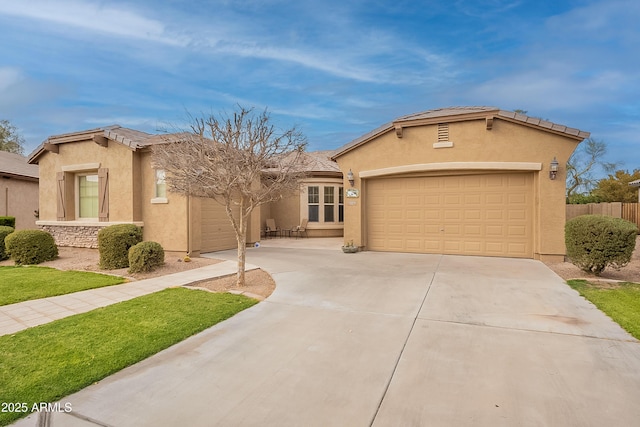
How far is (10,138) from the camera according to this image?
115ft

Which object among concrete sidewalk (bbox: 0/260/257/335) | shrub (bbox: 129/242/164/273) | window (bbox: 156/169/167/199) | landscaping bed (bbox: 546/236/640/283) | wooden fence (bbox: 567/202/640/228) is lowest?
concrete sidewalk (bbox: 0/260/257/335)

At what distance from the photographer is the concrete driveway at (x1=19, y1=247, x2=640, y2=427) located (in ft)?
8.48

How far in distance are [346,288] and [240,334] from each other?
8.71 feet

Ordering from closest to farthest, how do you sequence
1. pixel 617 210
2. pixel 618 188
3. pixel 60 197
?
pixel 60 197
pixel 617 210
pixel 618 188

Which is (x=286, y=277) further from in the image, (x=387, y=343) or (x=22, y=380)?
(x=22, y=380)

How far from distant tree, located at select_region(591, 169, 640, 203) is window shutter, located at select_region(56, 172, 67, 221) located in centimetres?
3269

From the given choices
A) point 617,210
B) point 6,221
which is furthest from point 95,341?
point 617,210

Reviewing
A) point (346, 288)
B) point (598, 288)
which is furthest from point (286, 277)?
point (598, 288)

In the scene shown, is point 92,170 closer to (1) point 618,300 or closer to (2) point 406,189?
(2) point 406,189

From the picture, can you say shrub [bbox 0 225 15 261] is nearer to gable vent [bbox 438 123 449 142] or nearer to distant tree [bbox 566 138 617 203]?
gable vent [bbox 438 123 449 142]

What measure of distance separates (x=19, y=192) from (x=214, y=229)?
44.4ft

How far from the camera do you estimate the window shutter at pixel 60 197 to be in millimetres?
13039

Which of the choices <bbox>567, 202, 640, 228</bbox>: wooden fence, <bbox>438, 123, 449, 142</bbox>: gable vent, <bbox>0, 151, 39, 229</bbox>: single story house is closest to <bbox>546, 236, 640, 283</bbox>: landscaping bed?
<bbox>438, 123, 449, 142</bbox>: gable vent

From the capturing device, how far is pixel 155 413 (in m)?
2.64
